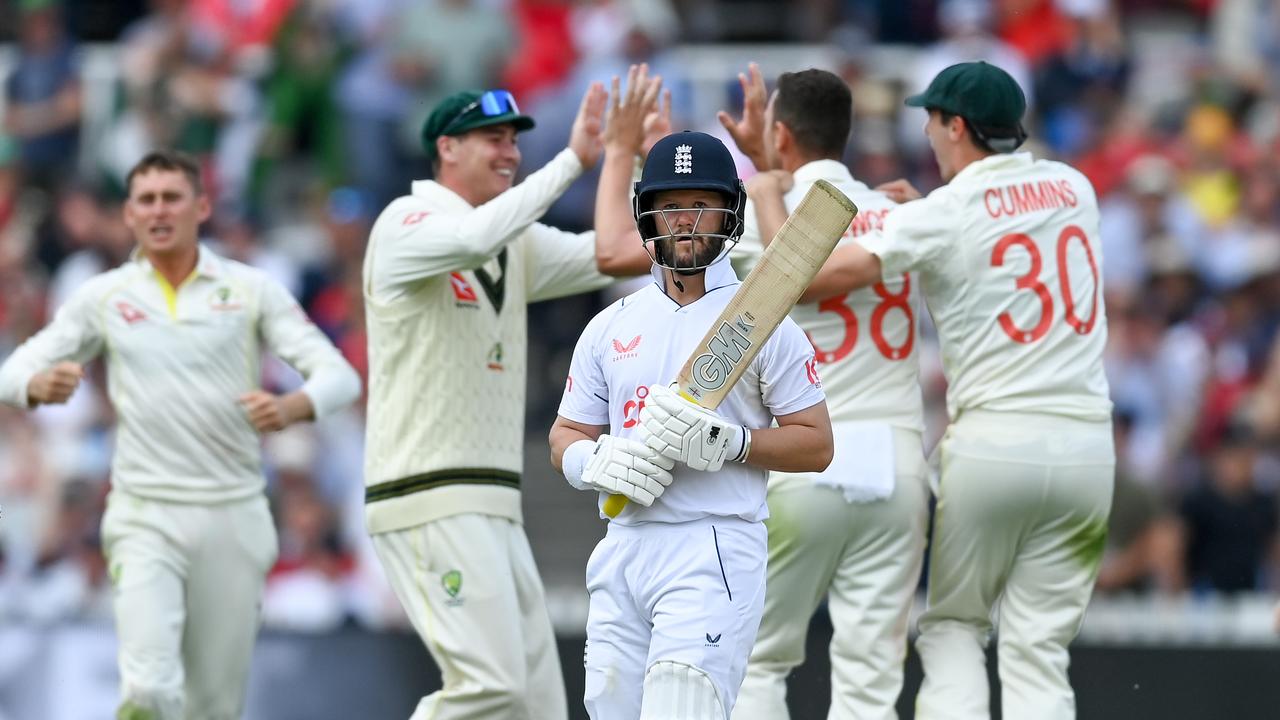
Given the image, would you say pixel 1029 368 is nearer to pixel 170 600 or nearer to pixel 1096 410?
pixel 1096 410

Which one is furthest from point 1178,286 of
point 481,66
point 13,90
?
point 13,90

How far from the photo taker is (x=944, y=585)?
7469 millimetres

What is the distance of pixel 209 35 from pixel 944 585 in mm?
9198

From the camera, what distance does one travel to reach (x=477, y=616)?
7.52 m

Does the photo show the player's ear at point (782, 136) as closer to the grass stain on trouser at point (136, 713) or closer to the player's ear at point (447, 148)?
the player's ear at point (447, 148)

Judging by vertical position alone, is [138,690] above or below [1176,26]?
below

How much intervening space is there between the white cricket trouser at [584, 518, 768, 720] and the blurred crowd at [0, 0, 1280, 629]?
526 centimetres

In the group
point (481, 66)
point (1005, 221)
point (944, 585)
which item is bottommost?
point (944, 585)

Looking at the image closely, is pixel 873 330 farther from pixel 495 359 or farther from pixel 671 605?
pixel 671 605

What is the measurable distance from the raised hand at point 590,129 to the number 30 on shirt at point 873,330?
990 millimetres

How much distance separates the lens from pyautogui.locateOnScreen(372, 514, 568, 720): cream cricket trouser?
747 centimetres

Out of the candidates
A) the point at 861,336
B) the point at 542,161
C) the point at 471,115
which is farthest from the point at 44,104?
the point at 861,336

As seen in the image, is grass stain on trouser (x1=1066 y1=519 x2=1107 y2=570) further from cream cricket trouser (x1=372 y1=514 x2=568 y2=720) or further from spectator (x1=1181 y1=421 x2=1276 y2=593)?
spectator (x1=1181 y1=421 x2=1276 y2=593)

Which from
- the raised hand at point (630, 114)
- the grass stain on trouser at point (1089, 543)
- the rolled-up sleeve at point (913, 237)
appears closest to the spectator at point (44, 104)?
the raised hand at point (630, 114)
